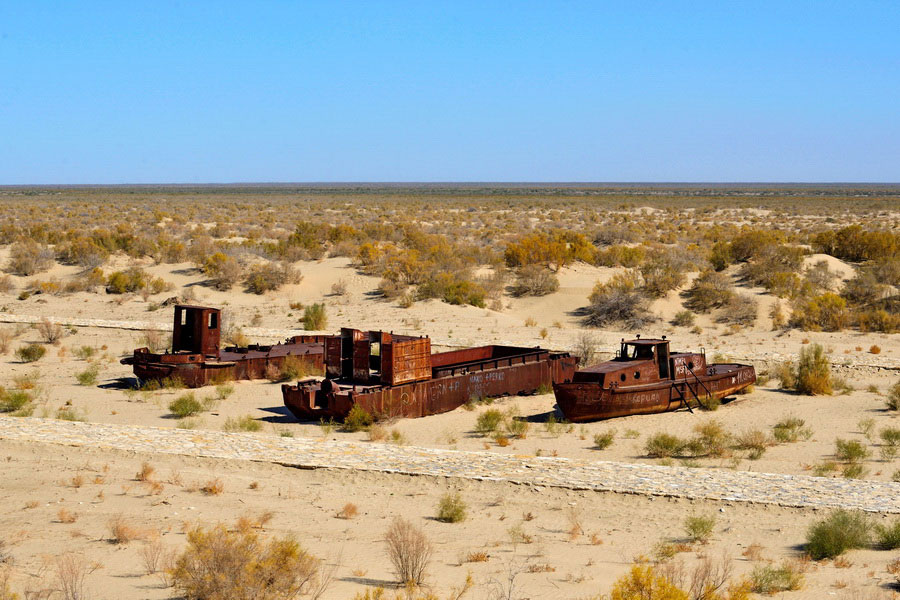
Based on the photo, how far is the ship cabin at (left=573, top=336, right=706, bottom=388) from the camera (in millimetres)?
19391

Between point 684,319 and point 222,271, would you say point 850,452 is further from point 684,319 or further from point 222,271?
point 222,271

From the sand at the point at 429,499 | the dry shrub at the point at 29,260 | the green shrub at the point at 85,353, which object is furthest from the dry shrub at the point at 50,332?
the dry shrub at the point at 29,260

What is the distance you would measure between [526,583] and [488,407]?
11.1 m

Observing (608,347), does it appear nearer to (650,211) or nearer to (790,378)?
(790,378)

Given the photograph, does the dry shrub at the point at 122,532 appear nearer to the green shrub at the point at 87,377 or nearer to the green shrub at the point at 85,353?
the green shrub at the point at 87,377

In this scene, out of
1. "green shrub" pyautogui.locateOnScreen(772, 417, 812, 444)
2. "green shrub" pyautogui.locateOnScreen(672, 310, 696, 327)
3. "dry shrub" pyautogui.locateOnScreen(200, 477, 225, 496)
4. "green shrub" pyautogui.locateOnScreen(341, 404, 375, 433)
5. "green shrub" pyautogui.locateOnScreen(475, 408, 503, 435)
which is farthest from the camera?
"green shrub" pyautogui.locateOnScreen(672, 310, 696, 327)

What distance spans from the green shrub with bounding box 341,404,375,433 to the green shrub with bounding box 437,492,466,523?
19.1ft

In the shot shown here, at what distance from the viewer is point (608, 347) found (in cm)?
2753

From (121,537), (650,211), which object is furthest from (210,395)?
(650,211)

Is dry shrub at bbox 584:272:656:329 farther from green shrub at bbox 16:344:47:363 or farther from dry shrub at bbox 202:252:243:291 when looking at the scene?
green shrub at bbox 16:344:47:363

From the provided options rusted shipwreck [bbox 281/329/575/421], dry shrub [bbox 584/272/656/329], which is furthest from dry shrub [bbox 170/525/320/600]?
dry shrub [bbox 584/272/656/329]

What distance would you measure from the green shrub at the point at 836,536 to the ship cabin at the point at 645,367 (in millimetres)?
8354

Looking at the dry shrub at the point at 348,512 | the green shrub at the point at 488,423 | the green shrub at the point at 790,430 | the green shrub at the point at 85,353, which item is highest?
the dry shrub at the point at 348,512

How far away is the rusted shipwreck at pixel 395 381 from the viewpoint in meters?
18.4
